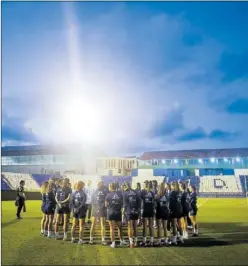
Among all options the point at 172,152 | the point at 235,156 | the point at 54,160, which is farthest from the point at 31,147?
the point at 235,156

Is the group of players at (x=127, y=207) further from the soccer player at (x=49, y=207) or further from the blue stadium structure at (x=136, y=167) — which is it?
the blue stadium structure at (x=136, y=167)

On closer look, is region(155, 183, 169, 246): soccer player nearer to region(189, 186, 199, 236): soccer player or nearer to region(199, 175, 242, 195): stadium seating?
region(189, 186, 199, 236): soccer player

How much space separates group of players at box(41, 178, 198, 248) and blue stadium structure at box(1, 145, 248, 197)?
120ft

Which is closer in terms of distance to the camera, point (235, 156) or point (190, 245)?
point (190, 245)

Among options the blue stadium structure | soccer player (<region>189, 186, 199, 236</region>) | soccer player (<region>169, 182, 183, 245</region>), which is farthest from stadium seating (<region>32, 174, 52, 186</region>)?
soccer player (<region>169, 182, 183, 245</region>)

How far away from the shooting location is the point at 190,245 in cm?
1136

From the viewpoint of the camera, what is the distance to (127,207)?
11109 millimetres

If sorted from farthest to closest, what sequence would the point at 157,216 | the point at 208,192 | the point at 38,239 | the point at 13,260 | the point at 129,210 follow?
the point at 208,192 < the point at 38,239 < the point at 157,216 < the point at 129,210 < the point at 13,260

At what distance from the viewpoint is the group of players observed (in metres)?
11.1

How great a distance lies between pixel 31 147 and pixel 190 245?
289 feet

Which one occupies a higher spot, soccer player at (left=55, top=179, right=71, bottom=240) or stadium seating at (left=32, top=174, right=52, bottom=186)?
stadium seating at (left=32, top=174, right=52, bottom=186)

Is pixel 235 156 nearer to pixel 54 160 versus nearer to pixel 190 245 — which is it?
pixel 54 160

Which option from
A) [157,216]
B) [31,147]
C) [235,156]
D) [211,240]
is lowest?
[211,240]

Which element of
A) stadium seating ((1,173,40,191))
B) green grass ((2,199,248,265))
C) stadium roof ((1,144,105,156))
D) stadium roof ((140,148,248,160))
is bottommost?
green grass ((2,199,248,265))
